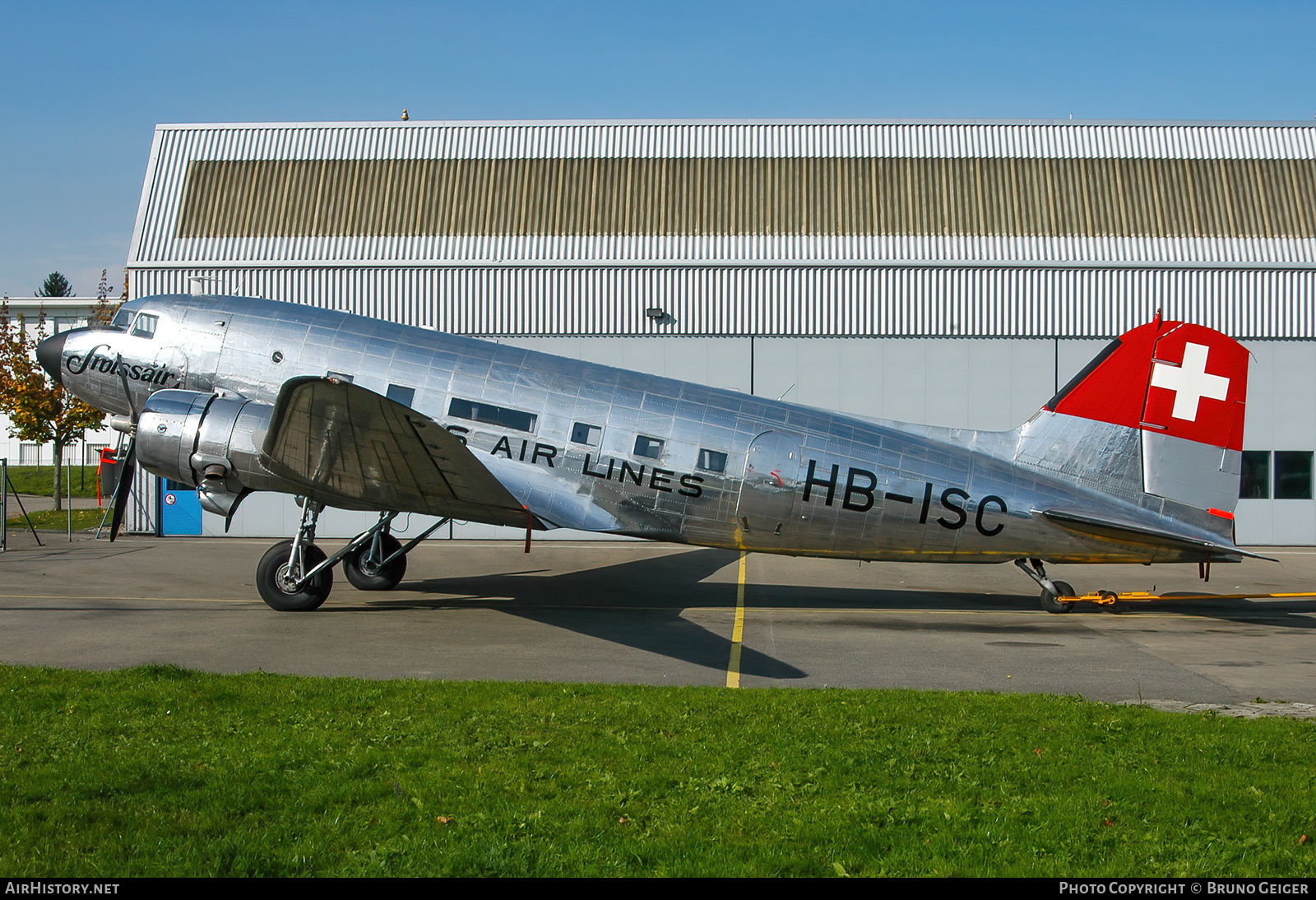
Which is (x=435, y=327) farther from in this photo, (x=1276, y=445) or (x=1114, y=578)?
(x=1276, y=445)

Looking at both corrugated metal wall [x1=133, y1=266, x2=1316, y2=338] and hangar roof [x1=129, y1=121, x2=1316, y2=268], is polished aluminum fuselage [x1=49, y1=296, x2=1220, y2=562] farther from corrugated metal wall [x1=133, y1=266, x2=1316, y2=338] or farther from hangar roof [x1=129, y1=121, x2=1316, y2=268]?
hangar roof [x1=129, y1=121, x2=1316, y2=268]

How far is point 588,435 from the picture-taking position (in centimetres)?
1468

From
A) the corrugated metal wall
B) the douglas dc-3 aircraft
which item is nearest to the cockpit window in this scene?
the douglas dc-3 aircraft

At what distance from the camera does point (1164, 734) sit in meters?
8.24

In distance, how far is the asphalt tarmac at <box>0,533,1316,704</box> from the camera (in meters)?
11.1

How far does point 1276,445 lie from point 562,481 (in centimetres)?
2272

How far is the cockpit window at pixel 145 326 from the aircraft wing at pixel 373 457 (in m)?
3.85

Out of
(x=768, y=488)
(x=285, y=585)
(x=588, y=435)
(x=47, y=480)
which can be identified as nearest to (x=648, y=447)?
(x=588, y=435)

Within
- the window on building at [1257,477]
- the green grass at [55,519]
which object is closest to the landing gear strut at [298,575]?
the green grass at [55,519]

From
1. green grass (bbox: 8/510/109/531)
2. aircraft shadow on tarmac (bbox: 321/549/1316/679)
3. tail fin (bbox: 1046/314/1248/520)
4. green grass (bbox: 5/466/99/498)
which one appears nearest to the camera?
aircraft shadow on tarmac (bbox: 321/549/1316/679)

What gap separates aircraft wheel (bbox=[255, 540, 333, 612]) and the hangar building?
12777mm

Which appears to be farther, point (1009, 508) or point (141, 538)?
point (141, 538)

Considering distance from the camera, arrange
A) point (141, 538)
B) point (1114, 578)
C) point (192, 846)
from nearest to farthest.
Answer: point (192, 846) → point (1114, 578) → point (141, 538)

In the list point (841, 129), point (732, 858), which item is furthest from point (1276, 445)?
point (732, 858)
